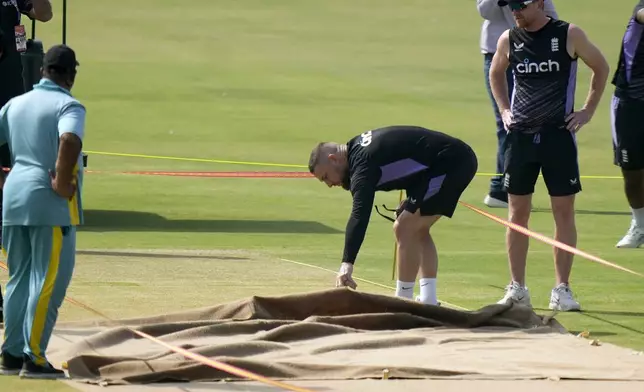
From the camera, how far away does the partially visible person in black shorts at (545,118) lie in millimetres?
10773

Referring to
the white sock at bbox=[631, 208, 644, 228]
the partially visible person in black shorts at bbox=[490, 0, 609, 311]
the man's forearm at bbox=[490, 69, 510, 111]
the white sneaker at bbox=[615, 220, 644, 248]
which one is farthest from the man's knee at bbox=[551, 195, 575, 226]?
the white sock at bbox=[631, 208, 644, 228]

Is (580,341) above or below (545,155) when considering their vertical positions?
below

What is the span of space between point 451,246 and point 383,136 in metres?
4.14

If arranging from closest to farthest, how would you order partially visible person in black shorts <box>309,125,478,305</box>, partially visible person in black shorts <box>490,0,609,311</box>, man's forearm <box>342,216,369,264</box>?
man's forearm <box>342,216,369,264</box>, partially visible person in black shorts <box>309,125,478,305</box>, partially visible person in black shorts <box>490,0,609,311</box>

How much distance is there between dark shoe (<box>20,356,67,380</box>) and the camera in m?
8.35

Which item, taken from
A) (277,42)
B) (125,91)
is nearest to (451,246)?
(125,91)

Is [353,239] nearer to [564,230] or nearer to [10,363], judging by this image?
[564,230]

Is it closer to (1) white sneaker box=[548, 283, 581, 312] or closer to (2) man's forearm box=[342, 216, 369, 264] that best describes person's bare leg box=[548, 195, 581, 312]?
(1) white sneaker box=[548, 283, 581, 312]

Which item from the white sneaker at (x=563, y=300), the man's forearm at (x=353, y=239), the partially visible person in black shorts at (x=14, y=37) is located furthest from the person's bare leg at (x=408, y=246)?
the partially visible person in black shorts at (x=14, y=37)

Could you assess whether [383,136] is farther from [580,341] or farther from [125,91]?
[125,91]

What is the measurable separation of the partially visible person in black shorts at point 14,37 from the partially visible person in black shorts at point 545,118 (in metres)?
3.71

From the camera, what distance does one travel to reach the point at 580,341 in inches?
378

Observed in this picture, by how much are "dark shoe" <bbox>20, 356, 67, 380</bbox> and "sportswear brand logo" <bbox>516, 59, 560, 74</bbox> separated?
4.12 m

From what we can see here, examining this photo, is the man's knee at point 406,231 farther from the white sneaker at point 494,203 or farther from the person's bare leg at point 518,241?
the white sneaker at point 494,203
